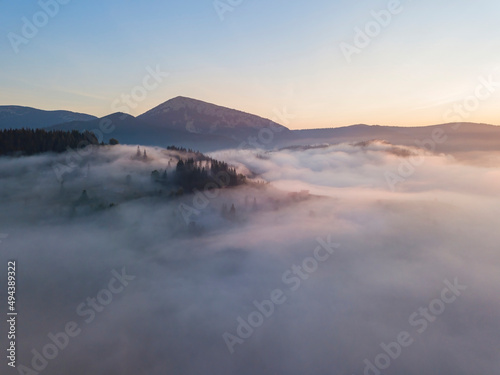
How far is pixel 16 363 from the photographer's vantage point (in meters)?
198

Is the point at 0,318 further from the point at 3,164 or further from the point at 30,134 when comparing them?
the point at 30,134

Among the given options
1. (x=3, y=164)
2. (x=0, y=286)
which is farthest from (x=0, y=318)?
(x=3, y=164)

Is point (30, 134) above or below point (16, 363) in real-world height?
above

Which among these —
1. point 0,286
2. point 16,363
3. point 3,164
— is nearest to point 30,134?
point 3,164

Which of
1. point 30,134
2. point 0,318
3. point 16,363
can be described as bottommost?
point 16,363

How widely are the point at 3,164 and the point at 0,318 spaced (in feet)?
409

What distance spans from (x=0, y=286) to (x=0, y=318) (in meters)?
25.9

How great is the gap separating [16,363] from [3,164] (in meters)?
160

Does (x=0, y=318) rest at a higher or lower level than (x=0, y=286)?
lower

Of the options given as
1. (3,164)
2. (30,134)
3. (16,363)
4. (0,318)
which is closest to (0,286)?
(0,318)

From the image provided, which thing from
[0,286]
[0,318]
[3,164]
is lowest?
[0,318]

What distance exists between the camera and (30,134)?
7657 inches

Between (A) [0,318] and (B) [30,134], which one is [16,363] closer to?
(A) [0,318]

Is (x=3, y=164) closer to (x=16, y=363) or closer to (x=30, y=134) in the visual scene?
(x=30, y=134)
